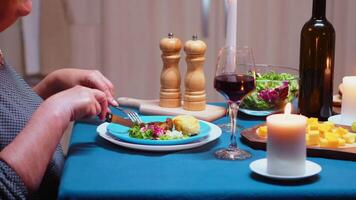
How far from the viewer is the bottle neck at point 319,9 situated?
1.49 m

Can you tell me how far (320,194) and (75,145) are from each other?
1.91 ft

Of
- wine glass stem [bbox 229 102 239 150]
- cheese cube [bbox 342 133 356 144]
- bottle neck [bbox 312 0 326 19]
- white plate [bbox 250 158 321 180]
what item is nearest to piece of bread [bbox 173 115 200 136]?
wine glass stem [bbox 229 102 239 150]

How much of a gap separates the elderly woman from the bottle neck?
0.58 m

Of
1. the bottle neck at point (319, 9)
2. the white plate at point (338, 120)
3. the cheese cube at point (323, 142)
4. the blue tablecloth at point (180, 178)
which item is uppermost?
the bottle neck at point (319, 9)

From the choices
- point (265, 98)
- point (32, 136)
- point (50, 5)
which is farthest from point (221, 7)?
point (32, 136)

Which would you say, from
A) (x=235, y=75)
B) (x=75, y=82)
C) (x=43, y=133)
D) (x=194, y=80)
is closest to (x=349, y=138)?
(x=235, y=75)

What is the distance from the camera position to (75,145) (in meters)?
1.33

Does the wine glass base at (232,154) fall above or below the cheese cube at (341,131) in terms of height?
below

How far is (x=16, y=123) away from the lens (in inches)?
49.3

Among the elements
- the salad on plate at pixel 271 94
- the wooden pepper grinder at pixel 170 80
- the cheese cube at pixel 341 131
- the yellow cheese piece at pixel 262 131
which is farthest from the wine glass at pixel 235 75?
the wooden pepper grinder at pixel 170 80

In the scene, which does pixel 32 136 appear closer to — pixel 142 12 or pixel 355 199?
pixel 355 199

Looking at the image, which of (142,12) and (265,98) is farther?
(142,12)

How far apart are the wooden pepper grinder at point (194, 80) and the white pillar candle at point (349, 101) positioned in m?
0.40

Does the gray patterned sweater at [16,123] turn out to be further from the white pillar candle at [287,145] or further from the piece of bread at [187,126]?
the white pillar candle at [287,145]
